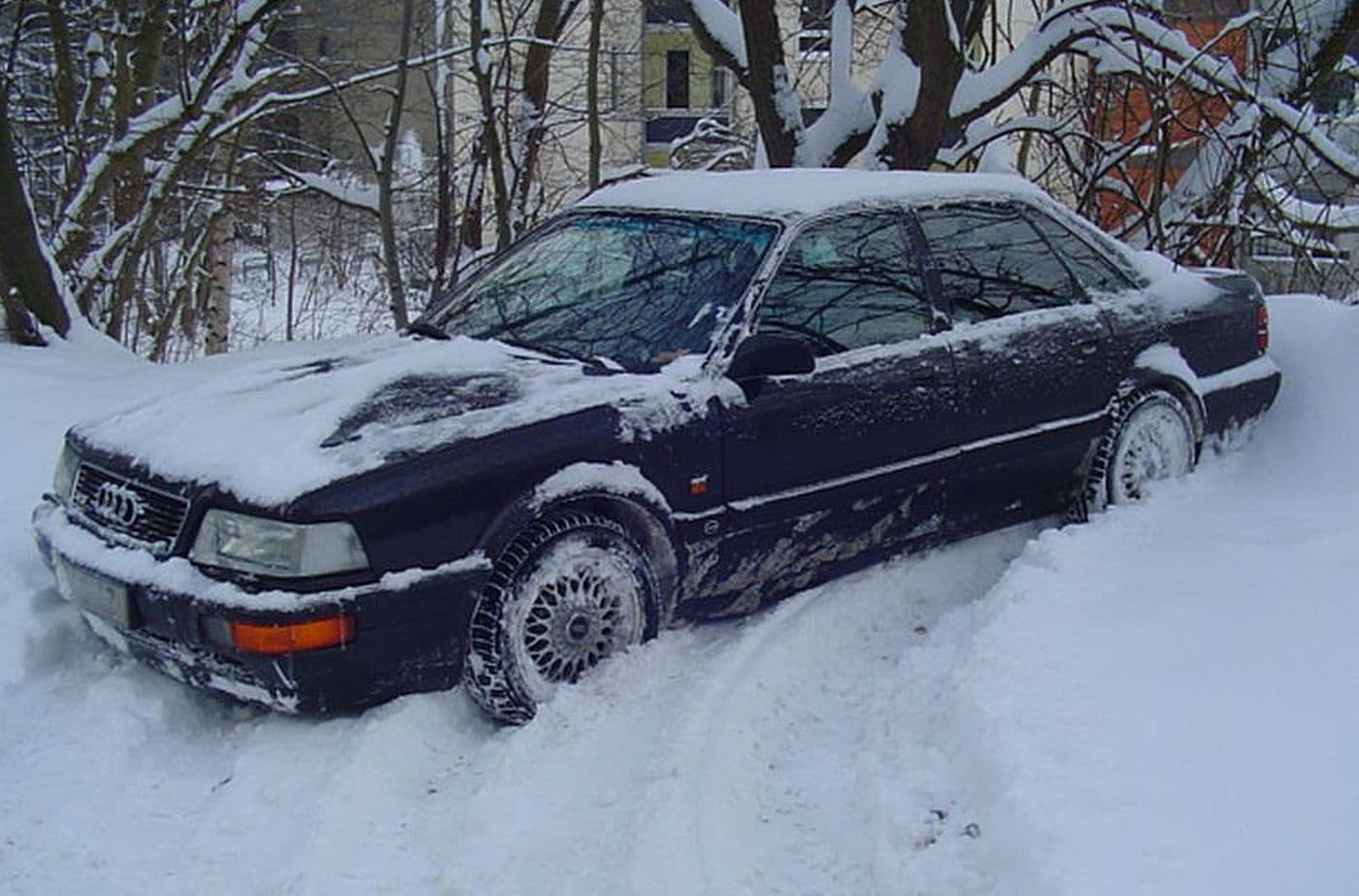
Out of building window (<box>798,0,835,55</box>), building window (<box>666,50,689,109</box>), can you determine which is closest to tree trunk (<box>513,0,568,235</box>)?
building window (<box>798,0,835,55</box>)

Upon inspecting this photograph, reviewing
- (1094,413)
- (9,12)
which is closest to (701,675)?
(1094,413)

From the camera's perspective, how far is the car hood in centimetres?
363

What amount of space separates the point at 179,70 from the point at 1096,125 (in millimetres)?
7783

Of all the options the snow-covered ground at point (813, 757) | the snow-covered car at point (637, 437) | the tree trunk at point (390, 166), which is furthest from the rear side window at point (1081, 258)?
the tree trunk at point (390, 166)

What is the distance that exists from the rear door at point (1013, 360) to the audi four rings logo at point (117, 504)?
2845mm

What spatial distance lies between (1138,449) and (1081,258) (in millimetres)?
841

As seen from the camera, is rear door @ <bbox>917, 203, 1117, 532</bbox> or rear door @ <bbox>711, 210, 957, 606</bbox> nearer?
rear door @ <bbox>711, 210, 957, 606</bbox>

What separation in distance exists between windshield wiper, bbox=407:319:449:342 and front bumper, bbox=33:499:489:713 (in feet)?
4.75

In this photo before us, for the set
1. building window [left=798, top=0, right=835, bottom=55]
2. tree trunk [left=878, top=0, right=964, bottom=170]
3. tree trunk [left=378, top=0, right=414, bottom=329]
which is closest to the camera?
tree trunk [left=878, top=0, right=964, bottom=170]

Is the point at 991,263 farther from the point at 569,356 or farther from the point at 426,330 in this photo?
the point at 426,330

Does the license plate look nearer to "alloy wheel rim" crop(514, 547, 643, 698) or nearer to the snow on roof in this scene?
"alloy wheel rim" crop(514, 547, 643, 698)

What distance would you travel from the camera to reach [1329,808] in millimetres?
2820

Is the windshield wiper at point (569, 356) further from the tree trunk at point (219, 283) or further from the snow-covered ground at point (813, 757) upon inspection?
the tree trunk at point (219, 283)

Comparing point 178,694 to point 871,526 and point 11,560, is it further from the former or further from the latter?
point 871,526
